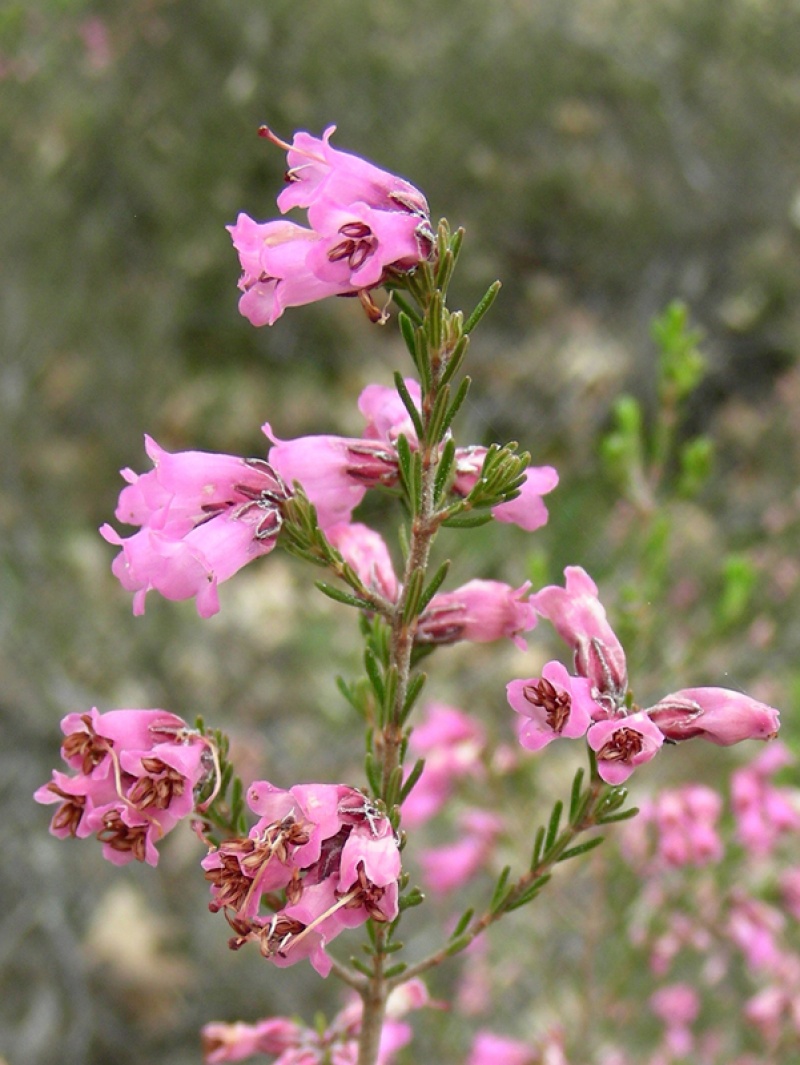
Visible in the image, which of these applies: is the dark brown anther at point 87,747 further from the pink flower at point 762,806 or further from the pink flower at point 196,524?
the pink flower at point 762,806

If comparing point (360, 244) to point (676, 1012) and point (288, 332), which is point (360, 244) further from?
point (288, 332)

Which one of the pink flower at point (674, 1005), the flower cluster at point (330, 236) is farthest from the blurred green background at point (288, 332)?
the flower cluster at point (330, 236)

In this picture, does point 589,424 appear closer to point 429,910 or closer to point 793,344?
point 793,344

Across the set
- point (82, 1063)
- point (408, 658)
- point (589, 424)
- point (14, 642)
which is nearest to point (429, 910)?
point (82, 1063)

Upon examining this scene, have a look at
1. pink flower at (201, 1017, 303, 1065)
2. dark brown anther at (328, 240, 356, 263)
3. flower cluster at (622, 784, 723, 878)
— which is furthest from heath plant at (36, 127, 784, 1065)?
flower cluster at (622, 784, 723, 878)

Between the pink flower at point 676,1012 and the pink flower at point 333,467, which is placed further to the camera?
the pink flower at point 676,1012

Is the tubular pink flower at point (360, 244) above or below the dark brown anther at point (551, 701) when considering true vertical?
above
